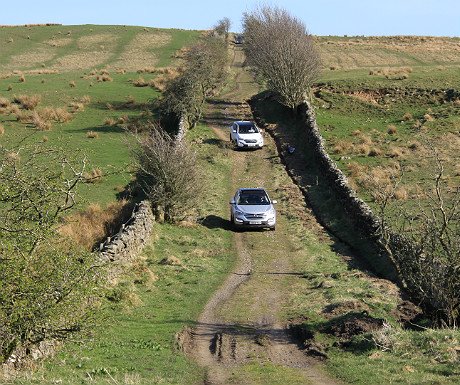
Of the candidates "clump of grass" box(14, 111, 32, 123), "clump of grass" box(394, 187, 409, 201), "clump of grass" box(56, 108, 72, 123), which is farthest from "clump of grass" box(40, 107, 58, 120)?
"clump of grass" box(394, 187, 409, 201)

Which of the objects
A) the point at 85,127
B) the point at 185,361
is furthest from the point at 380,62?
the point at 185,361

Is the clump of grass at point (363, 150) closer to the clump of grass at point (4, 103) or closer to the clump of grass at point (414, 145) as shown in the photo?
the clump of grass at point (414, 145)

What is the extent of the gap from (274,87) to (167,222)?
979 inches

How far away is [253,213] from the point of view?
25.1 m

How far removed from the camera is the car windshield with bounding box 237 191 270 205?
2622cm

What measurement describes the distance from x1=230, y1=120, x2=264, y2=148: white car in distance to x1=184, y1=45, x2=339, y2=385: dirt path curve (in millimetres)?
13048

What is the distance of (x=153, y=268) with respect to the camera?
66.2 ft

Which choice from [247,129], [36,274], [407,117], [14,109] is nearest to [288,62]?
[247,129]

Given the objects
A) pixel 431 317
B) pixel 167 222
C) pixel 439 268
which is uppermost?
pixel 439 268

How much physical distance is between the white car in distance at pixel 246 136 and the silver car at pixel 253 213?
13852mm

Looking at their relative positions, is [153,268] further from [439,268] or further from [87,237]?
[439,268]

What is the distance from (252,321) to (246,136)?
2590cm

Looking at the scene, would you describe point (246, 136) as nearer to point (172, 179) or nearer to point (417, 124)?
point (172, 179)

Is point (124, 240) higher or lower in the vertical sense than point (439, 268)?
lower
